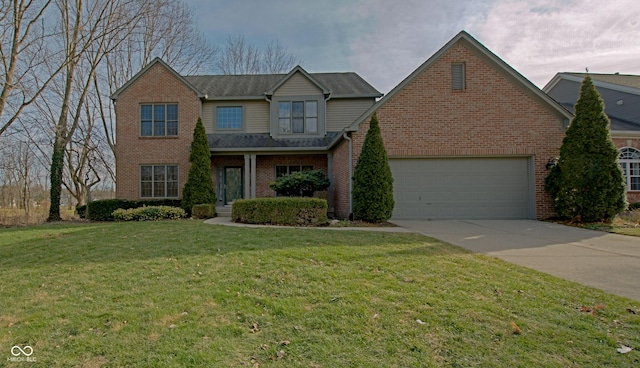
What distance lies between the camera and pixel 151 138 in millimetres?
15281

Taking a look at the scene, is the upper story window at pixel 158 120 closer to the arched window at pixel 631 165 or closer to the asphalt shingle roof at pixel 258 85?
the asphalt shingle roof at pixel 258 85

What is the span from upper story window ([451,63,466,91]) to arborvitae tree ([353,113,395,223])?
11.6 feet

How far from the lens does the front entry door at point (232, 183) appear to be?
15.9 m

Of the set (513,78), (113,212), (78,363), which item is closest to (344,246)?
(78,363)

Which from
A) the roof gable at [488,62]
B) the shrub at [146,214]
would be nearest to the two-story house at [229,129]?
the shrub at [146,214]

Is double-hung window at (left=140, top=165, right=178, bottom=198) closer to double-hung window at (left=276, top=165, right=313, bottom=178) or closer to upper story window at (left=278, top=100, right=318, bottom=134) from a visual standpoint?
double-hung window at (left=276, top=165, right=313, bottom=178)

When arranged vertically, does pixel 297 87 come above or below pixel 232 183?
above

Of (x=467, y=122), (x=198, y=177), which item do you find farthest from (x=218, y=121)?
(x=467, y=122)

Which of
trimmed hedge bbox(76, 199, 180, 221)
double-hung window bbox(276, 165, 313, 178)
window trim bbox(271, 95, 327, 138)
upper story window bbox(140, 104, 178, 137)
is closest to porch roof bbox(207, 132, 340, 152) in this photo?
window trim bbox(271, 95, 327, 138)

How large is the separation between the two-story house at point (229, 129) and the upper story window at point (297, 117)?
0.05 m

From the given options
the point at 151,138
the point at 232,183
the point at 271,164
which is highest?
the point at 151,138

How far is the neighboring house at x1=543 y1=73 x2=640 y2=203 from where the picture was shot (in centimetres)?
1493

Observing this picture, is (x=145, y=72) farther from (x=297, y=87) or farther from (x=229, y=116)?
(x=297, y=87)

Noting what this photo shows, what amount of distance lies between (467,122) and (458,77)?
170cm
